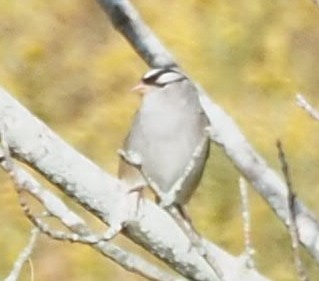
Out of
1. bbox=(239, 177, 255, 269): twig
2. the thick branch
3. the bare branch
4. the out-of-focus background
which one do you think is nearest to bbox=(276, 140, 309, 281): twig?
bbox=(239, 177, 255, 269): twig

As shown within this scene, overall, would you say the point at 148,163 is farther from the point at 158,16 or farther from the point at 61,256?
the point at 158,16

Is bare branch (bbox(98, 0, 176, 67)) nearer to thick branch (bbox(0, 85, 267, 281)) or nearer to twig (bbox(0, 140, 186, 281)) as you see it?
thick branch (bbox(0, 85, 267, 281))

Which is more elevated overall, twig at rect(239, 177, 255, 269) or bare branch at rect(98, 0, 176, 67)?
bare branch at rect(98, 0, 176, 67)

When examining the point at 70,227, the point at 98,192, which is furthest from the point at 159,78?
the point at 70,227

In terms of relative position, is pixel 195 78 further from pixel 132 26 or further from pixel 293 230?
pixel 293 230

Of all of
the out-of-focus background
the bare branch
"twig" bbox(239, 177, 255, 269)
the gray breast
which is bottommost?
the out-of-focus background

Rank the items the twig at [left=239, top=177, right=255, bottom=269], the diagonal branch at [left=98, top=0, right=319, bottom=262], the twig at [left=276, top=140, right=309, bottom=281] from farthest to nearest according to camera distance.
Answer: the diagonal branch at [left=98, top=0, right=319, bottom=262] → the twig at [left=239, top=177, right=255, bottom=269] → the twig at [left=276, top=140, right=309, bottom=281]

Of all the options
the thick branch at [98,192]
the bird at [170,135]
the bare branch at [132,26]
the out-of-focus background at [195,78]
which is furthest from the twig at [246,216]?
the out-of-focus background at [195,78]
